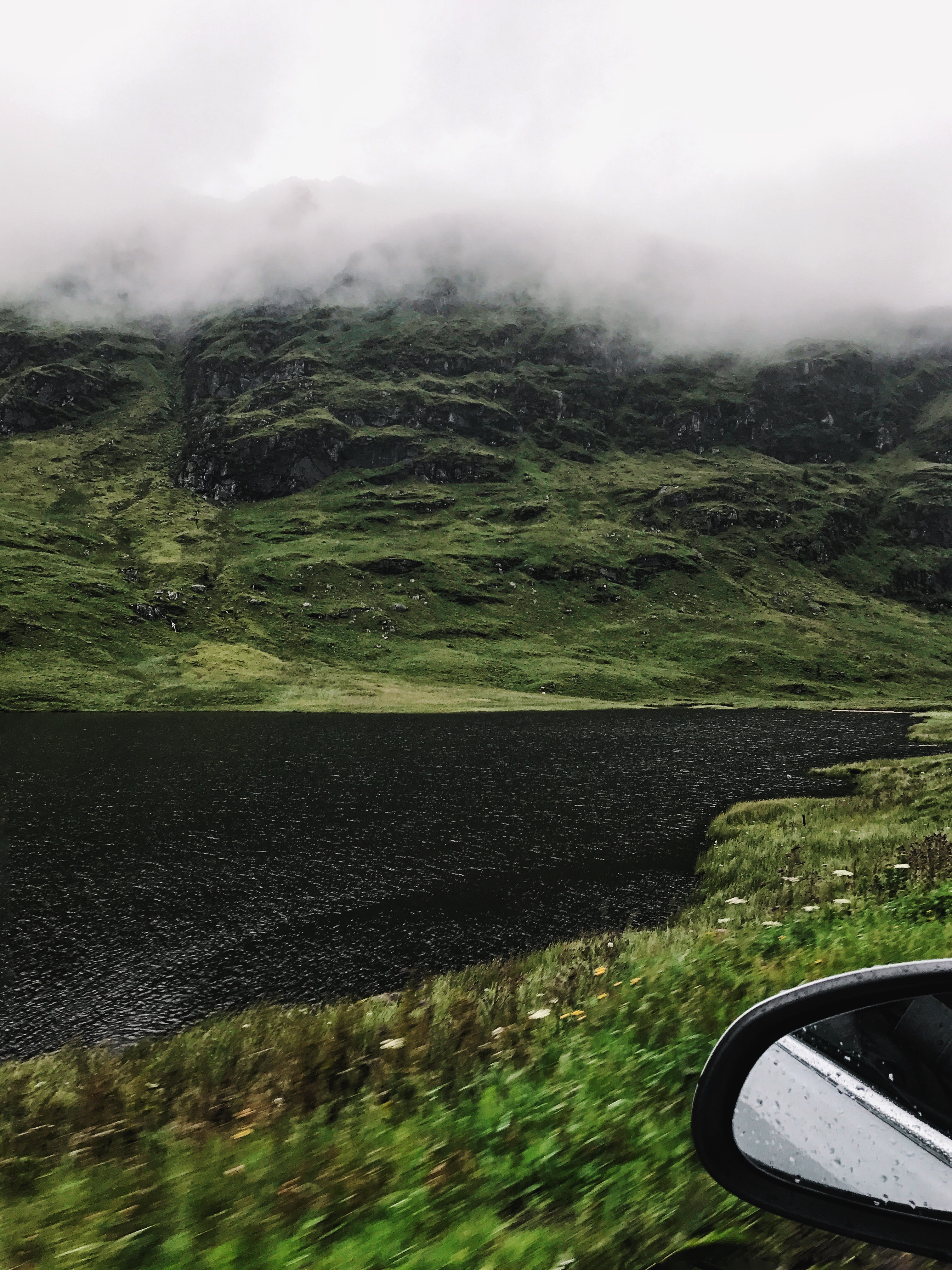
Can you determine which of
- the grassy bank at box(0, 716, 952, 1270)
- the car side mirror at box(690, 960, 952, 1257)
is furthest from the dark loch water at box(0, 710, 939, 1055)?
the car side mirror at box(690, 960, 952, 1257)

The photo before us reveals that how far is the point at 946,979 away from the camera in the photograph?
2.04 m

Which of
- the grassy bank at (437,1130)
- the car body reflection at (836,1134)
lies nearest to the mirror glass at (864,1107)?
the car body reflection at (836,1134)

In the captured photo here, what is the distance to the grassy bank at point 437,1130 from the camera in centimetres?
327

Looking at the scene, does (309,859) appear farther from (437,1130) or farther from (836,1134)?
(836,1134)

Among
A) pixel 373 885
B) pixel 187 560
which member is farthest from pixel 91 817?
pixel 187 560

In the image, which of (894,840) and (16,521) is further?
(16,521)

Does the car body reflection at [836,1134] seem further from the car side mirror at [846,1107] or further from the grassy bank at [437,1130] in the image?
the grassy bank at [437,1130]

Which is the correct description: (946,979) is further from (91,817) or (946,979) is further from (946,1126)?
(91,817)

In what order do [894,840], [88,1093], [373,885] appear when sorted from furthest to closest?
[373,885]
[894,840]
[88,1093]

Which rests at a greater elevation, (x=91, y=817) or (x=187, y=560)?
(x=187, y=560)

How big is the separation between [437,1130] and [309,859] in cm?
2947

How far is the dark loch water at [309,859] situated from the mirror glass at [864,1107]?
19199 millimetres

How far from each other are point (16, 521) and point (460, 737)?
603 ft

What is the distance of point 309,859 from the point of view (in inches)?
1278
